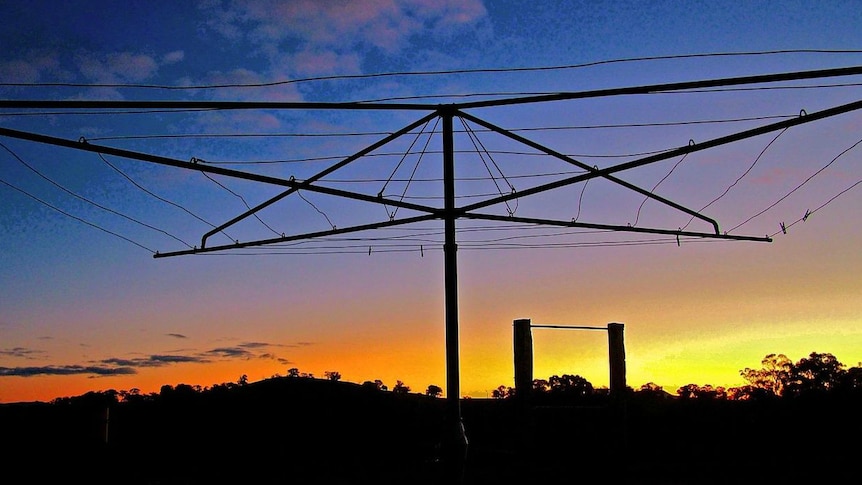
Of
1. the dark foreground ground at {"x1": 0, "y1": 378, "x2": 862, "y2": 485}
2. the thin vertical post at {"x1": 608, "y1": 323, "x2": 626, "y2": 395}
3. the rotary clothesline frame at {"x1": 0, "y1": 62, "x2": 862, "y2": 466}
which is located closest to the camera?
the rotary clothesline frame at {"x1": 0, "y1": 62, "x2": 862, "y2": 466}

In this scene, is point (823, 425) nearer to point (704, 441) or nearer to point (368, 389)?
point (704, 441)

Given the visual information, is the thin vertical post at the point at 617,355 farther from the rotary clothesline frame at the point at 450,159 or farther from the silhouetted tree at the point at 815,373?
the silhouetted tree at the point at 815,373

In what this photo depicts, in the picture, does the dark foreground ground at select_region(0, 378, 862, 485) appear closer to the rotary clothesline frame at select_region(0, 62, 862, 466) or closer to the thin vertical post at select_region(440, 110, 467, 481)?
the thin vertical post at select_region(440, 110, 467, 481)

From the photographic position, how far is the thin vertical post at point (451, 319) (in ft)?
46.0

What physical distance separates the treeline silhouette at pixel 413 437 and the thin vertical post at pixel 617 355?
1.66 feet

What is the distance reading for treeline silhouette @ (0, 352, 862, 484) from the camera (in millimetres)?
15000

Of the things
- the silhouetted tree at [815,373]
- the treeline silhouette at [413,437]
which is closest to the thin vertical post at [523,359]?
the treeline silhouette at [413,437]

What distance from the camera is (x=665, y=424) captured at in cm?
2502

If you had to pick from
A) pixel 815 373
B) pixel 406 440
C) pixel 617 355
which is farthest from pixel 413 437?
pixel 815 373

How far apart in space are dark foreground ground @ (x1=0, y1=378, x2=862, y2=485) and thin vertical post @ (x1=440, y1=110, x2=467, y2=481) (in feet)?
0.55

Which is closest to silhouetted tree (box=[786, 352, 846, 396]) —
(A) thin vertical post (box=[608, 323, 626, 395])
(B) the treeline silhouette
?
(B) the treeline silhouette

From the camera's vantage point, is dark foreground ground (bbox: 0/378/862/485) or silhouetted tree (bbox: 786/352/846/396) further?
silhouetted tree (bbox: 786/352/846/396)

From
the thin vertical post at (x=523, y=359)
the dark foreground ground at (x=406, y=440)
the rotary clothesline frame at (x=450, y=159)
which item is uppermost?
the rotary clothesline frame at (x=450, y=159)

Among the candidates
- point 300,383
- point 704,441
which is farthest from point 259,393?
point 704,441
